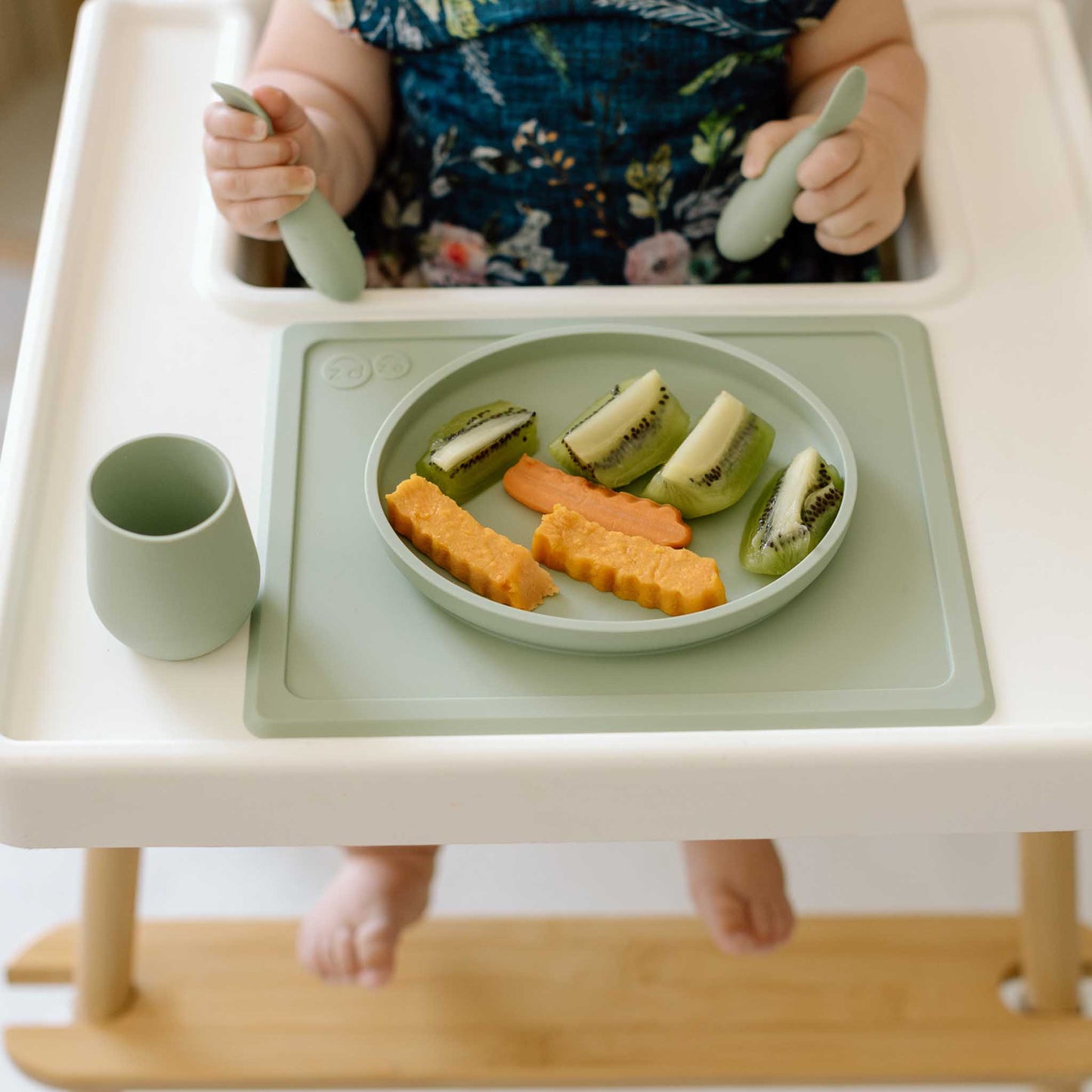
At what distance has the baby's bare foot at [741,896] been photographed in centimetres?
117

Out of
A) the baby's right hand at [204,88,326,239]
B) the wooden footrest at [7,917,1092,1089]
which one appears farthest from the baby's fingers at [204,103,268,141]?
the wooden footrest at [7,917,1092,1089]

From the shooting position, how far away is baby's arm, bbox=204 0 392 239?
79 centimetres

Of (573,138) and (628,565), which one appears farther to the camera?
(573,138)

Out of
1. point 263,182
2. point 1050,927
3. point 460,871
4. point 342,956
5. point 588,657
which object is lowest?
point 460,871

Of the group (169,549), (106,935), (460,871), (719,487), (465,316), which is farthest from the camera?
(460,871)

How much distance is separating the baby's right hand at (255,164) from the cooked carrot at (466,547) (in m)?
0.21

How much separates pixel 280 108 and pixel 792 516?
385 mm

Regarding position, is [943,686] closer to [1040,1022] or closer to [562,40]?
[562,40]

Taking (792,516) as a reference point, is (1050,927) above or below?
below

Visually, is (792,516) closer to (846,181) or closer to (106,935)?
(846,181)

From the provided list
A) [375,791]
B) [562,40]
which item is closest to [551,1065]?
[375,791]

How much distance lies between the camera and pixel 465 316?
820mm

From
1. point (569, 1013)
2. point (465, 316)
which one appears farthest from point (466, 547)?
point (569, 1013)

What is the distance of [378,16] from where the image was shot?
0.97 m
